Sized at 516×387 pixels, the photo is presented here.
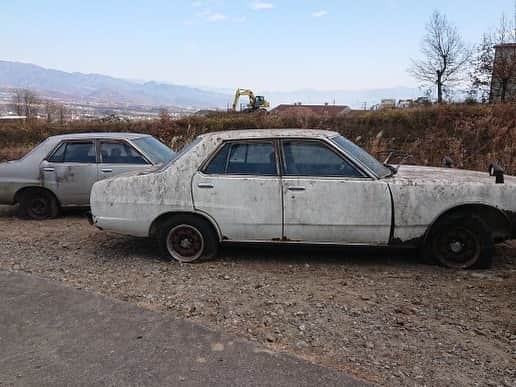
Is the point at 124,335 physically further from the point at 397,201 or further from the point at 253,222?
the point at 397,201

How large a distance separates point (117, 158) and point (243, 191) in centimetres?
362

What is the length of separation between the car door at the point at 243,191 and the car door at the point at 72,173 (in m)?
3.42

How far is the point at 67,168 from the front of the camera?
780 cm

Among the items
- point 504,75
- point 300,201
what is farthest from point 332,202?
point 504,75

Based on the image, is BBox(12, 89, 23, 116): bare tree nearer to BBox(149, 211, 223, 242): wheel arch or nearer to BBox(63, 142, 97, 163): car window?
BBox(63, 142, 97, 163): car window

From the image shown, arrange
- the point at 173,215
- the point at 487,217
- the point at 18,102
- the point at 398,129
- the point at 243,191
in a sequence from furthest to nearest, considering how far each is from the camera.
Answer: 1. the point at 18,102
2. the point at 398,129
3. the point at 173,215
4. the point at 243,191
5. the point at 487,217

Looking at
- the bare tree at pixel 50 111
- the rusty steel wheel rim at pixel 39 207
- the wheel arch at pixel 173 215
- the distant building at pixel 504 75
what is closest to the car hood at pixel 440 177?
the wheel arch at pixel 173 215

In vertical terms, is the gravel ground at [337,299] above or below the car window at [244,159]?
below

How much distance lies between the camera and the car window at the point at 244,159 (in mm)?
5109

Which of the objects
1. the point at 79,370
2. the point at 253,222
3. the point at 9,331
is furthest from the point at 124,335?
the point at 253,222

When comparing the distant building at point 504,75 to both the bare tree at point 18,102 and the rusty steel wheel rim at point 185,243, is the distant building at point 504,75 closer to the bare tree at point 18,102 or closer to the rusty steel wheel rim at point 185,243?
the rusty steel wheel rim at point 185,243

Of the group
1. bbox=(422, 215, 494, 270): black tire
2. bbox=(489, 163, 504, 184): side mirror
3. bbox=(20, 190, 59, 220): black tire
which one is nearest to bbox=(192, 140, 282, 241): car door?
bbox=(422, 215, 494, 270): black tire

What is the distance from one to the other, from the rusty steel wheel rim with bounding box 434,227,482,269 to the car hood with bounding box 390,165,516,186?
1.76 ft

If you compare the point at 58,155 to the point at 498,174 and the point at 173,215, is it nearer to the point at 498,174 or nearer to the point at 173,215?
the point at 173,215
